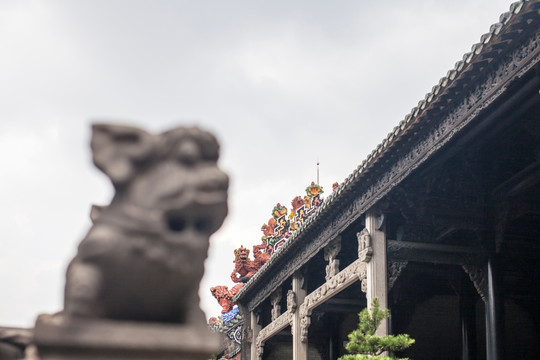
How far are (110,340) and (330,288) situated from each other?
11.0 metres

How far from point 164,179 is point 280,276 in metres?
14.3

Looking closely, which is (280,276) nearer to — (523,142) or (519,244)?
(519,244)

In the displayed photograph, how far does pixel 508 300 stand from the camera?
49.7 ft

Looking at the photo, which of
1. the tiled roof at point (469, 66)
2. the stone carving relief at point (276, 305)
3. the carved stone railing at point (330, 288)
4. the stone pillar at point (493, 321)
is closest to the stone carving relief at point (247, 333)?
the stone carving relief at point (276, 305)

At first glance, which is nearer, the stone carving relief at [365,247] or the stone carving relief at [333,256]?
the stone carving relief at [365,247]

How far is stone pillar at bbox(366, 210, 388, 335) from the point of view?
11.1 meters

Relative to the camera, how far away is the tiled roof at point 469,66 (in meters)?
6.91

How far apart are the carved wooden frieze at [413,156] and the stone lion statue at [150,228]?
517 cm

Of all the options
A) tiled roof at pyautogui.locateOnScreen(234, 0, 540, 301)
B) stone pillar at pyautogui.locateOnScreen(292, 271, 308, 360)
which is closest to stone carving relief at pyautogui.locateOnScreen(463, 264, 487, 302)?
tiled roof at pyautogui.locateOnScreen(234, 0, 540, 301)

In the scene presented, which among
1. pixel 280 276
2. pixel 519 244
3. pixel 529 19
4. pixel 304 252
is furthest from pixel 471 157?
pixel 280 276

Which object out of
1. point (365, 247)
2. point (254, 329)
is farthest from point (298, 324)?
point (254, 329)

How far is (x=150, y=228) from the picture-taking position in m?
2.72

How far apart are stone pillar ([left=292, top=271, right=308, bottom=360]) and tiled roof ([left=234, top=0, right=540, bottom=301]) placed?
4.14 metres

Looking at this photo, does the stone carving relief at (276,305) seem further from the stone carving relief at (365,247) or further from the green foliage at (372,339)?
the green foliage at (372,339)
